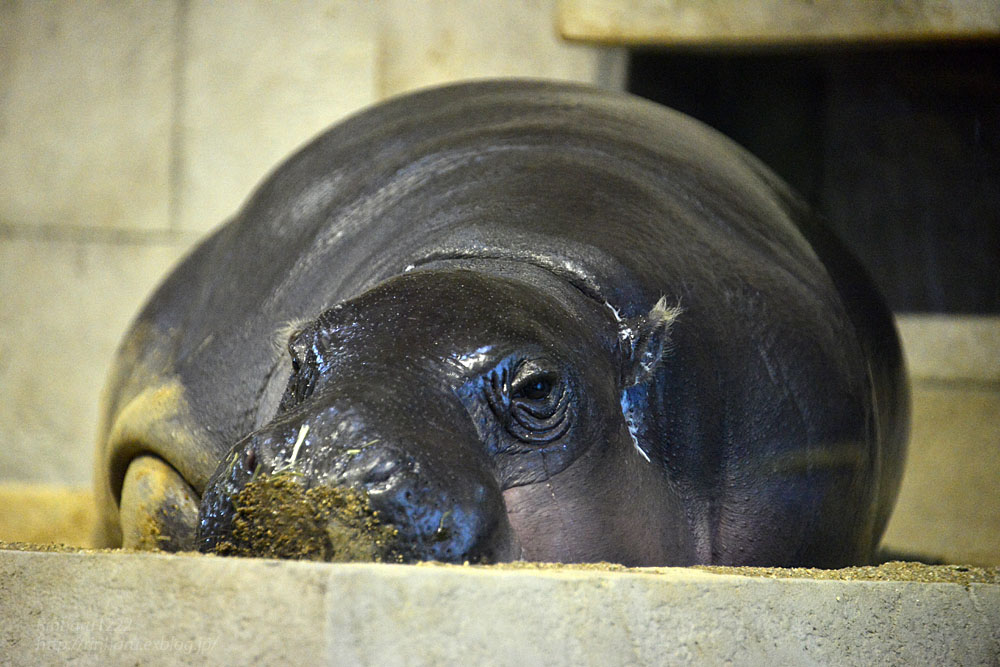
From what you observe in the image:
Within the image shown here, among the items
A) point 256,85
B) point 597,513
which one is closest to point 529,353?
point 597,513

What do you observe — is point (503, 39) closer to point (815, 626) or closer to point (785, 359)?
point (785, 359)

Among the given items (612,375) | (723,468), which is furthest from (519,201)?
(723,468)

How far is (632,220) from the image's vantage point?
2219 millimetres

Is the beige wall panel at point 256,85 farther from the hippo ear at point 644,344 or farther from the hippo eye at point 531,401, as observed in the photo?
the hippo eye at point 531,401

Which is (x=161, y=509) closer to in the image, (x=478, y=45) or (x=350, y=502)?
(x=350, y=502)

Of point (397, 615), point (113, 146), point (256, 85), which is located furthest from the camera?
point (113, 146)

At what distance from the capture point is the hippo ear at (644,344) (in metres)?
1.96

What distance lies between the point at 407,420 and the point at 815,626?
1.83 ft

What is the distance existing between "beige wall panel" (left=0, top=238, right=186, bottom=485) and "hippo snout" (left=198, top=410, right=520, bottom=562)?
3475 mm

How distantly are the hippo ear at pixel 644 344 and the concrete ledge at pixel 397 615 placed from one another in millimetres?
635

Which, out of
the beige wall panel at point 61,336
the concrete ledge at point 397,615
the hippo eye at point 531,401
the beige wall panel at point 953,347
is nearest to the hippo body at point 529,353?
the hippo eye at point 531,401

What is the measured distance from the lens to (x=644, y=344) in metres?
1.98

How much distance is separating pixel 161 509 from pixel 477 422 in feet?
3.35

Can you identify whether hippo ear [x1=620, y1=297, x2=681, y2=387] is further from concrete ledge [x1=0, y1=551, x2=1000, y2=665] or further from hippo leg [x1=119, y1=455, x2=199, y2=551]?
hippo leg [x1=119, y1=455, x2=199, y2=551]
